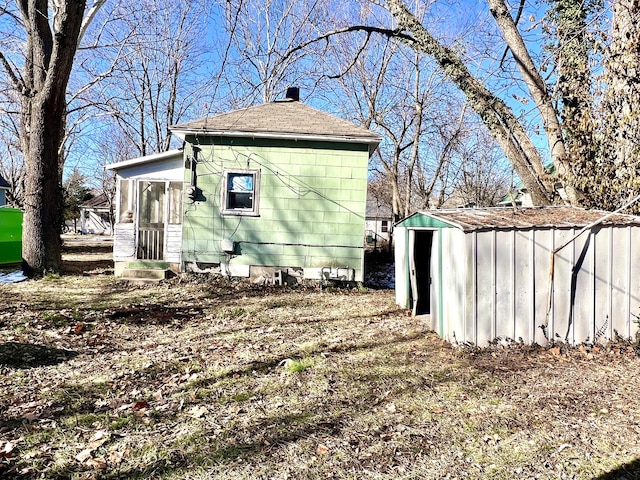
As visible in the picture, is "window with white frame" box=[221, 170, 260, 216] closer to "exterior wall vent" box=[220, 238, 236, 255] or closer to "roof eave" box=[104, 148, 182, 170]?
"exterior wall vent" box=[220, 238, 236, 255]

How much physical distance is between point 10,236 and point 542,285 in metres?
15.0

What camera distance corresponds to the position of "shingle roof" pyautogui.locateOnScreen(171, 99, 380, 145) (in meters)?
10.2

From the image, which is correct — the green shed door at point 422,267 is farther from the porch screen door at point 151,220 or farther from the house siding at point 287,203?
the porch screen door at point 151,220

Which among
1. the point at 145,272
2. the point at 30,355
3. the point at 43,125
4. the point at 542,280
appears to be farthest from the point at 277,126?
the point at 30,355

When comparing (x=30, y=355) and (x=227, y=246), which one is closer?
(x=30, y=355)

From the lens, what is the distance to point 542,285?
551 cm

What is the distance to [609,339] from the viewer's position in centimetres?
559

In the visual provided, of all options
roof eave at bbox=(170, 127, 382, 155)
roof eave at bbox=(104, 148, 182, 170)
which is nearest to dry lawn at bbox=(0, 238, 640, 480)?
roof eave at bbox=(104, 148, 182, 170)

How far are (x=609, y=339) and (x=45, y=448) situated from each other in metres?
6.38

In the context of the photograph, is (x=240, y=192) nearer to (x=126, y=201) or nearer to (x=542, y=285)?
(x=126, y=201)

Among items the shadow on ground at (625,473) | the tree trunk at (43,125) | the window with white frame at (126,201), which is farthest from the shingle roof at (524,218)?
the tree trunk at (43,125)

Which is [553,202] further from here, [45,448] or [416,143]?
[416,143]

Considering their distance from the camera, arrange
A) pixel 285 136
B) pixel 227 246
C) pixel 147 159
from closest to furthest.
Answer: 1. pixel 285 136
2. pixel 227 246
3. pixel 147 159

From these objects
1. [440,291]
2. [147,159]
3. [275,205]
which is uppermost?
[147,159]
